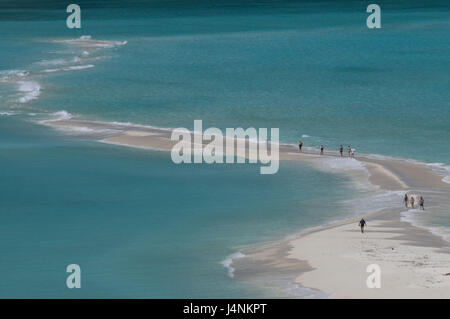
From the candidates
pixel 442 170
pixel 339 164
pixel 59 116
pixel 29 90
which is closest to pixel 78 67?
pixel 29 90

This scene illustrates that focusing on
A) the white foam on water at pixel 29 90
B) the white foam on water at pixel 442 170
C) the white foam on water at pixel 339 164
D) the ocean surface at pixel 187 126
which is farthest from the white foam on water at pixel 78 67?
the white foam on water at pixel 442 170

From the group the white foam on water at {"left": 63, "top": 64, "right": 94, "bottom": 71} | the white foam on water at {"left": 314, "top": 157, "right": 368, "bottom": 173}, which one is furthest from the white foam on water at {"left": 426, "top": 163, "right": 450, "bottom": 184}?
the white foam on water at {"left": 63, "top": 64, "right": 94, "bottom": 71}

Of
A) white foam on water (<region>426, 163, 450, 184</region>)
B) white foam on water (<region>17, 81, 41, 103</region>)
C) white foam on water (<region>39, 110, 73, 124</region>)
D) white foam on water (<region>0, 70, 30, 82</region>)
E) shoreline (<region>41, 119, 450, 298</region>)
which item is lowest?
shoreline (<region>41, 119, 450, 298</region>)

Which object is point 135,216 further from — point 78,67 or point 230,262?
point 78,67

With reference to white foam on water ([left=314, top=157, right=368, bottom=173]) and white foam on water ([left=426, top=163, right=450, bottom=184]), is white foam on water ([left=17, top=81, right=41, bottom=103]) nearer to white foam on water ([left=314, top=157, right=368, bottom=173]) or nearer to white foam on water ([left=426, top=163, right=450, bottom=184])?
white foam on water ([left=314, top=157, right=368, bottom=173])
